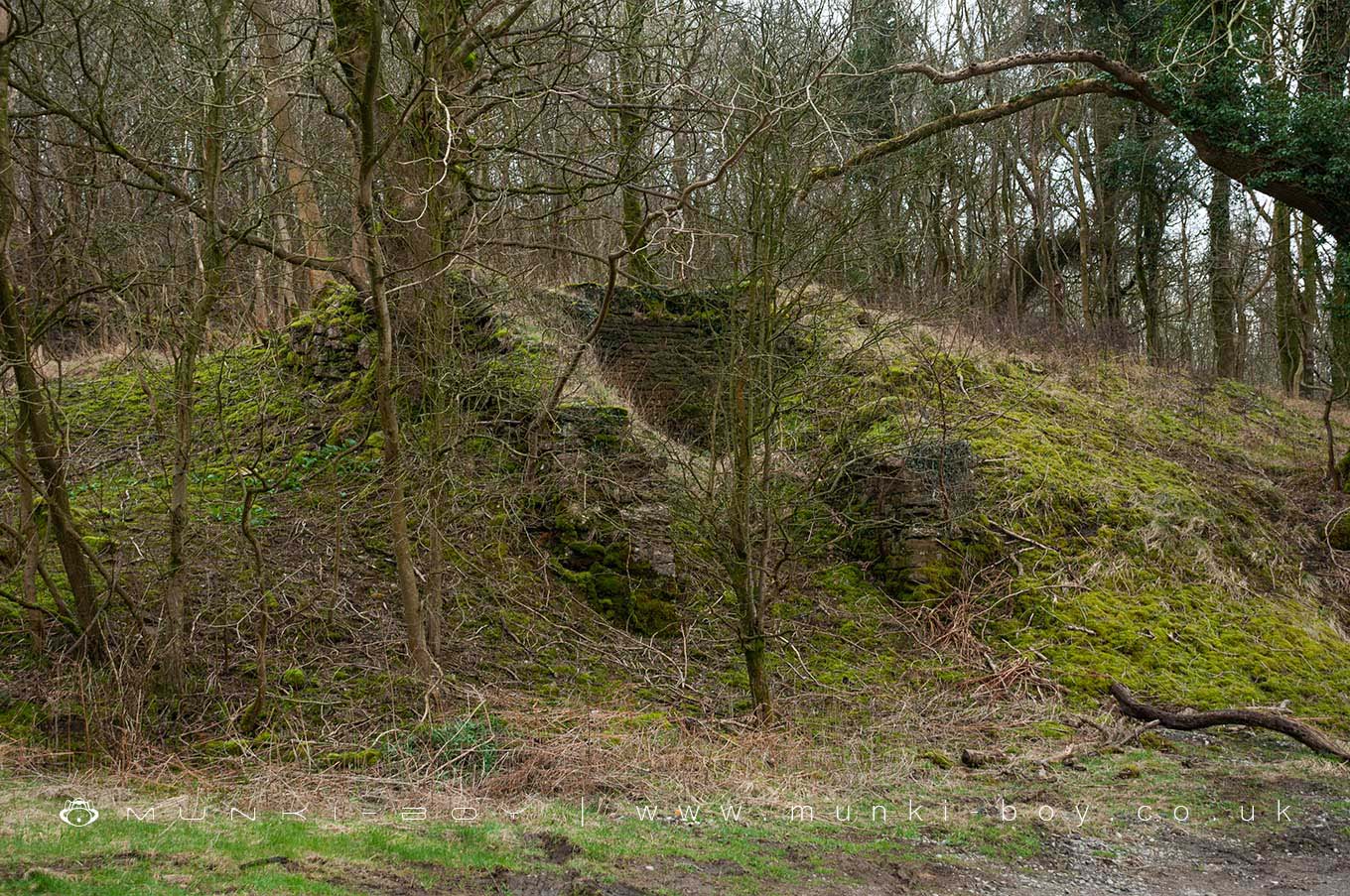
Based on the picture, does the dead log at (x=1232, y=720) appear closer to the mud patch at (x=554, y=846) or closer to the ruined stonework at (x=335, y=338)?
the mud patch at (x=554, y=846)

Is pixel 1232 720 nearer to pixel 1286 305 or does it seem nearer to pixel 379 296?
pixel 379 296

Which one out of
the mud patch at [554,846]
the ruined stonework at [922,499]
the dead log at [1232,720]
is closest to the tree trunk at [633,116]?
the mud patch at [554,846]

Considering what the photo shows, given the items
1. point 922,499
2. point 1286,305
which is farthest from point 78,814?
point 1286,305

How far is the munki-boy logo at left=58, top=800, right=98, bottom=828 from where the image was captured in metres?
4.95

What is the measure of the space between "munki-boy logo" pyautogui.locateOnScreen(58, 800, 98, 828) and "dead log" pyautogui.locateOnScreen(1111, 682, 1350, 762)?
763 cm

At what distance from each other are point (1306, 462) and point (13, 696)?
1626cm

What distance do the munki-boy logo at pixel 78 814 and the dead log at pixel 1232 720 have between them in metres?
7.63

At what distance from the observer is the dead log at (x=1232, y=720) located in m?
7.73

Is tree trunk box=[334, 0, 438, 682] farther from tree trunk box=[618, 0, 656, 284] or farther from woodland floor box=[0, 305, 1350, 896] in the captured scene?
tree trunk box=[618, 0, 656, 284]

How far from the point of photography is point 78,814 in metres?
5.16

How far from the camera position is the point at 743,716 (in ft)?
26.2

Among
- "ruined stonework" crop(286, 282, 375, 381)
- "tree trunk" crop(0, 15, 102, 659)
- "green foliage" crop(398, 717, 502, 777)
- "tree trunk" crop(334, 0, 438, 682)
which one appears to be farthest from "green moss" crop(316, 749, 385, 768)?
"ruined stonework" crop(286, 282, 375, 381)

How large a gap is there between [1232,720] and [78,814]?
8.03 metres

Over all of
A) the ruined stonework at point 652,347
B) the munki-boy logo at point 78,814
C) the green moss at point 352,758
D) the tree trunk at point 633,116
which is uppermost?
the tree trunk at point 633,116
